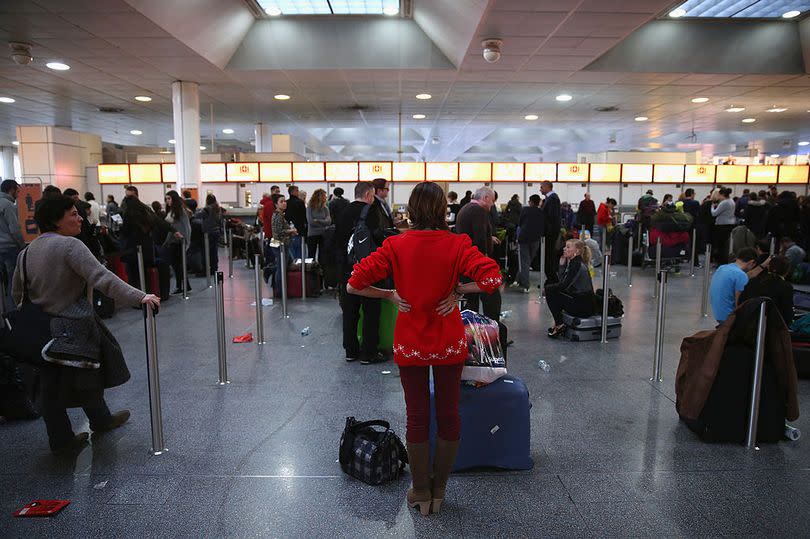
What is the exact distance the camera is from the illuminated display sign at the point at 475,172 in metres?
17.4

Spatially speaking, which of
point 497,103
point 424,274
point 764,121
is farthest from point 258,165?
point 764,121

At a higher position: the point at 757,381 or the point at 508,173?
the point at 508,173

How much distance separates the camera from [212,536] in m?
3.10

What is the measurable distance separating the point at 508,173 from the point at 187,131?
937cm

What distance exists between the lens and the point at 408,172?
56.9ft

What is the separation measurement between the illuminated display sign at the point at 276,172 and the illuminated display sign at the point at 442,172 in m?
4.28

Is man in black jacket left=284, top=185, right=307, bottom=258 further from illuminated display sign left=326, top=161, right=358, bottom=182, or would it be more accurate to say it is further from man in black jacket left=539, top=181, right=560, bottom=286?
illuminated display sign left=326, top=161, right=358, bottom=182

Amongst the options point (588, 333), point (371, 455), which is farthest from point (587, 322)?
point (371, 455)

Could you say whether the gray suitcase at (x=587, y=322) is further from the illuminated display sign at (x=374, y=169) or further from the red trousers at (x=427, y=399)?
the illuminated display sign at (x=374, y=169)

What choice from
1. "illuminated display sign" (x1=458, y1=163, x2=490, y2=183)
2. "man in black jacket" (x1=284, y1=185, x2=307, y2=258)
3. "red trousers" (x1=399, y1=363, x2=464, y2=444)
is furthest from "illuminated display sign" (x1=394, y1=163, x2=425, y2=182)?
"red trousers" (x1=399, y1=363, x2=464, y2=444)

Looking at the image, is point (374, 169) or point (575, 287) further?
point (374, 169)

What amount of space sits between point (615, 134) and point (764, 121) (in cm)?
594

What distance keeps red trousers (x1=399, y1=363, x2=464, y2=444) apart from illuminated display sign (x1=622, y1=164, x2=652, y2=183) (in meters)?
17.0

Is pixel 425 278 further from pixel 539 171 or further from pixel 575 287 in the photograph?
pixel 539 171
